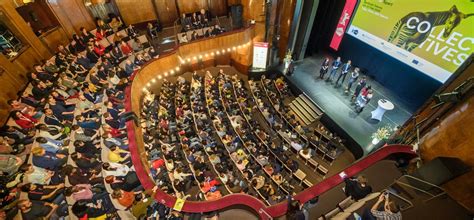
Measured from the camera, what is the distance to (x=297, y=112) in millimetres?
11195

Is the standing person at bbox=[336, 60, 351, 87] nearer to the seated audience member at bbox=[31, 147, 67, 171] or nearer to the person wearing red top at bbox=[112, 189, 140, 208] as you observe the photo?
the person wearing red top at bbox=[112, 189, 140, 208]

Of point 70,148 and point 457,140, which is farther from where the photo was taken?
point 70,148

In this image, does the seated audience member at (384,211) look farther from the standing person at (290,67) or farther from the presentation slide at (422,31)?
the standing person at (290,67)

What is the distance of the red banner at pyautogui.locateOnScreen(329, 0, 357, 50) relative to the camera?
10938 millimetres

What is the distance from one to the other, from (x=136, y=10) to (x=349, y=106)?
41.1 feet

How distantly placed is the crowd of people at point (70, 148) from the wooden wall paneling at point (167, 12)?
553 centimetres

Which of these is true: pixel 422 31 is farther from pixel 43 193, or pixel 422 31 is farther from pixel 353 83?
pixel 43 193

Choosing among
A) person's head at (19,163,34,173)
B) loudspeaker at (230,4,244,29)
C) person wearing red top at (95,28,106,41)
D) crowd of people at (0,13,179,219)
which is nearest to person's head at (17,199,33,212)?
crowd of people at (0,13,179,219)

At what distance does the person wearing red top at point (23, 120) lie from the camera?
22.0 feet

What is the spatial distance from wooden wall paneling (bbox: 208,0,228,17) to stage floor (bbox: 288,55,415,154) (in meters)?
6.38

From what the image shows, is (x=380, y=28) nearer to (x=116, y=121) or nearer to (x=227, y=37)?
(x=227, y=37)

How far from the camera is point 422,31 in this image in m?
8.63

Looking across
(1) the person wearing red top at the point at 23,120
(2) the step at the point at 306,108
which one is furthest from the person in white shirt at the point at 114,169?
(2) the step at the point at 306,108

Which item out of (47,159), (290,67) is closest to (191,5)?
(290,67)
